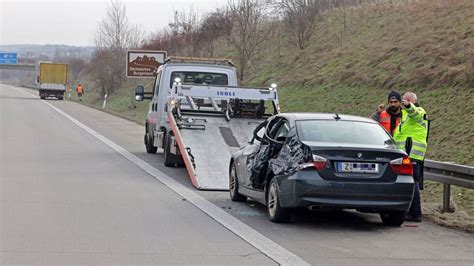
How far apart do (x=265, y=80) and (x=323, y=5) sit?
35.4 ft

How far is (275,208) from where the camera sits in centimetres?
935

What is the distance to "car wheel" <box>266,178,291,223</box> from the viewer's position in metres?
9.24

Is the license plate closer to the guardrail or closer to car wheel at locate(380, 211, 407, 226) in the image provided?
car wheel at locate(380, 211, 407, 226)

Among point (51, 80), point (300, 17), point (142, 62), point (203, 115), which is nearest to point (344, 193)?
point (203, 115)

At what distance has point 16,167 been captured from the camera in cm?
1483

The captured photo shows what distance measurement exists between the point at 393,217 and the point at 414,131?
60.8 inches

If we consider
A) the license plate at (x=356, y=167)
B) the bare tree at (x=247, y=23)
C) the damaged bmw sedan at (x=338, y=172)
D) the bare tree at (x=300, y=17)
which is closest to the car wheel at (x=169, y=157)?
the damaged bmw sedan at (x=338, y=172)

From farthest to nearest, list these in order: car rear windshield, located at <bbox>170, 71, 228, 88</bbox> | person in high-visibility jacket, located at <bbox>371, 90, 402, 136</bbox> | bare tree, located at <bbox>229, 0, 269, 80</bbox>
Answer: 1. bare tree, located at <bbox>229, 0, 269, 80</bbox>
2. car rear windshield, located at <bbox>170, 71, 228, 88</bbox>
3. person in high-visibility jacket, located at <bbox>371, 90, 402, 136</bbox>

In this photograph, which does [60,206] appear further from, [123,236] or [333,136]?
[333,136]

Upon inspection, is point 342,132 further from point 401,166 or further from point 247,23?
point 247,23

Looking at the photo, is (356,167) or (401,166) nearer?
(356,167)

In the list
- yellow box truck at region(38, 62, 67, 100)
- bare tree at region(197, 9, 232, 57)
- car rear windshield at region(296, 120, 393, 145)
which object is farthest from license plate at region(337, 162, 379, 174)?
yellow box truck at region(38, 62, 67, 100)

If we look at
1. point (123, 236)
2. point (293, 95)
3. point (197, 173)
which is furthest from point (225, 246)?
point (293, 95)

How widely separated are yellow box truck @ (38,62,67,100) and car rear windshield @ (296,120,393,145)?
203ft
